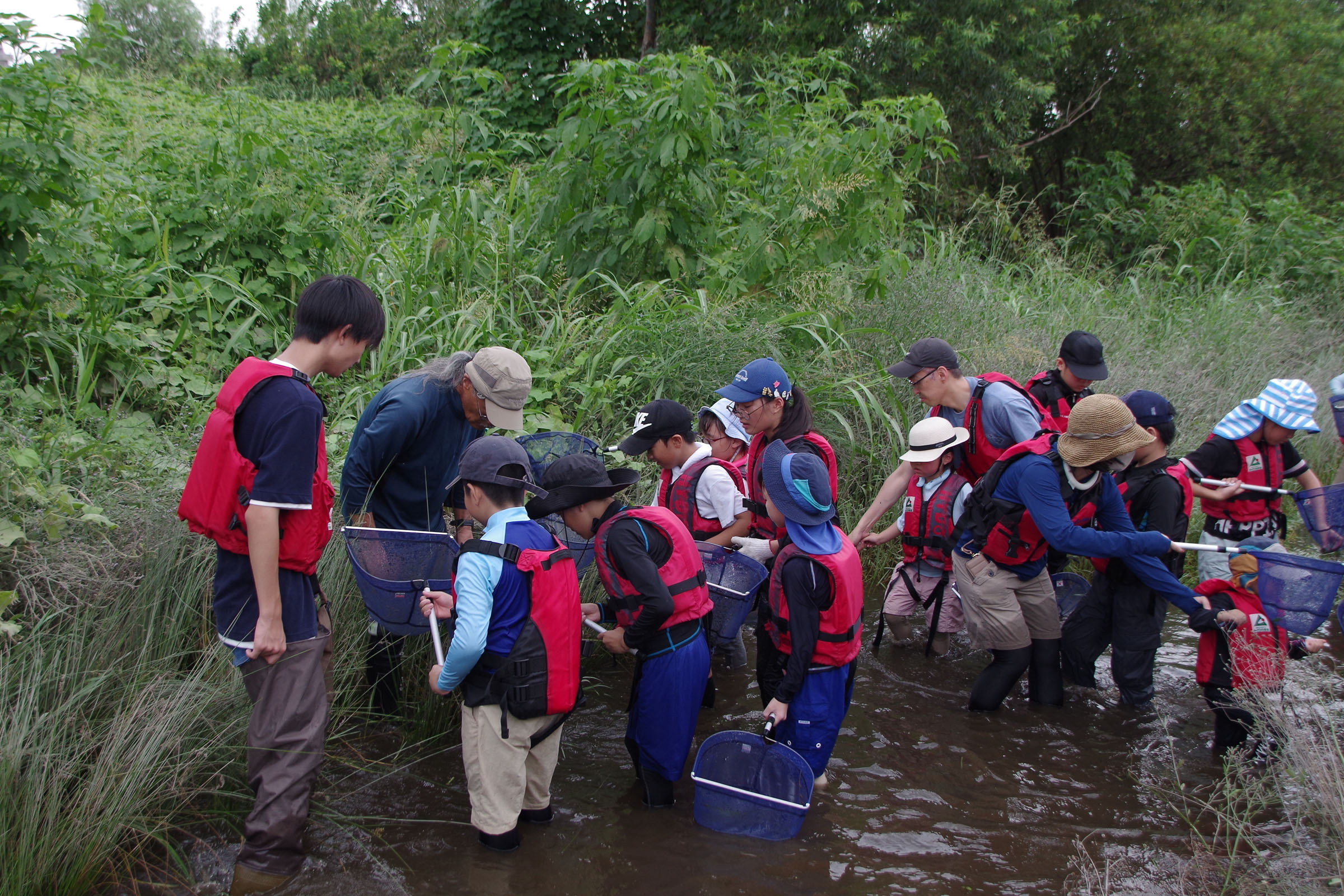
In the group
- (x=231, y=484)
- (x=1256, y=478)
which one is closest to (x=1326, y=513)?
(x=1256, y=478)

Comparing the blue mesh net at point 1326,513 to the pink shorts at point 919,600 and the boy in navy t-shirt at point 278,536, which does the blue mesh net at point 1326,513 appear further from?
the boy in navy t-shirt at point 278,536

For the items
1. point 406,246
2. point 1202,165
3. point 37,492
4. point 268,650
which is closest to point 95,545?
point 37,492

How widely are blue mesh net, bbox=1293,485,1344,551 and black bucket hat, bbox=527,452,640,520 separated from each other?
320cm

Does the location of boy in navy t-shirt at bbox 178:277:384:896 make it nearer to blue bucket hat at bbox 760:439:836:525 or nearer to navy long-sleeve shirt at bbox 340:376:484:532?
navy long-sleeve shirt at bbox 340:376:484:532

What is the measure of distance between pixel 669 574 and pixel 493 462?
829 mm

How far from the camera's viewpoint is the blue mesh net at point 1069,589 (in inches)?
198

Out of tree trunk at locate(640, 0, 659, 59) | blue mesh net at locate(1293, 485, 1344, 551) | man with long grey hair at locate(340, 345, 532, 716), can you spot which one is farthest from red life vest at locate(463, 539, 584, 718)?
tree trunk at locate(640, 0, 659, 59)

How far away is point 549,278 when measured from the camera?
7113 millimetres

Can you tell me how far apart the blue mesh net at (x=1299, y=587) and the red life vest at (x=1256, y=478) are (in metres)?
0.68

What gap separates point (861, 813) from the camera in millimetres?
3777

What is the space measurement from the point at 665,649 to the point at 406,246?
4.63m

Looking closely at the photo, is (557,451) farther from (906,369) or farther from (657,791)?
(906,369)

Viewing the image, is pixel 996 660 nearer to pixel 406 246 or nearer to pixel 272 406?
pixel 272 406

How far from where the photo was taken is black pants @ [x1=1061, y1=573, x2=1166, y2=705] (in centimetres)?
448
